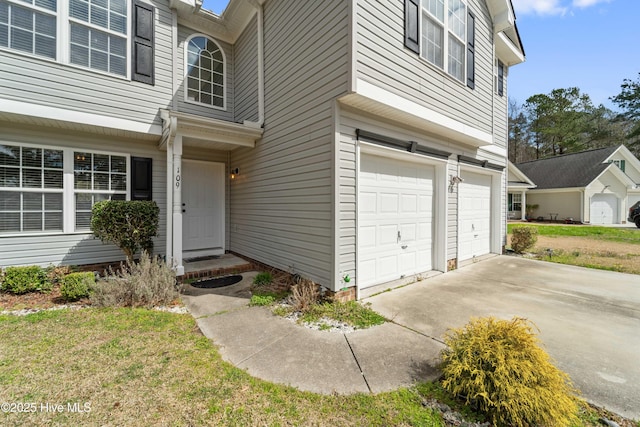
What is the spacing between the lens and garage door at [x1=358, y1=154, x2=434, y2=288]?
14.5 ft

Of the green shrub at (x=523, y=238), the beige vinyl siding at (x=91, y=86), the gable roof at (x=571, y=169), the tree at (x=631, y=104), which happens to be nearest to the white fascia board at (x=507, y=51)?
the green shrub at (x=523, y=238)

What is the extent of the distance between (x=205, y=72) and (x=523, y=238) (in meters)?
9.99

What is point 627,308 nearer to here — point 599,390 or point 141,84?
point 599,390

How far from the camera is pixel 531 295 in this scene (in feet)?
14.5

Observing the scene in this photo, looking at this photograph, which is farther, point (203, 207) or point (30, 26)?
point (203, 207)

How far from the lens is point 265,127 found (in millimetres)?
5602

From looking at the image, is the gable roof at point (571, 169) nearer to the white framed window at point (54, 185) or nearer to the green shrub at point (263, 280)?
the green shrub at point (263, 280)

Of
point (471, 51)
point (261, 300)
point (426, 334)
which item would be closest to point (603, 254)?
point (471, 51)

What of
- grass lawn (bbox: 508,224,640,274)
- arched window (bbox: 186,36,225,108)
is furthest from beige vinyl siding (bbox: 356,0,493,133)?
arched window (bbox: 186,36,225,108)

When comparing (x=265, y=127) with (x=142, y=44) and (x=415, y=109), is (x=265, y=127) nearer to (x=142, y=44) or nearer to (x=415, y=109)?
(x=415, y=109)

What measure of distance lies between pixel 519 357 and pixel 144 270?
4.74 meters

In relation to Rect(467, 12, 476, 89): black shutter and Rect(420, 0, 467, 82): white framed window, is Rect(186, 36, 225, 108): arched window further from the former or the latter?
Rect(467, 12, 476, 89): black shutter

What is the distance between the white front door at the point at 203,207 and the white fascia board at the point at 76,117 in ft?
3.61

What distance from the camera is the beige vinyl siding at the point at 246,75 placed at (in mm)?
6012
